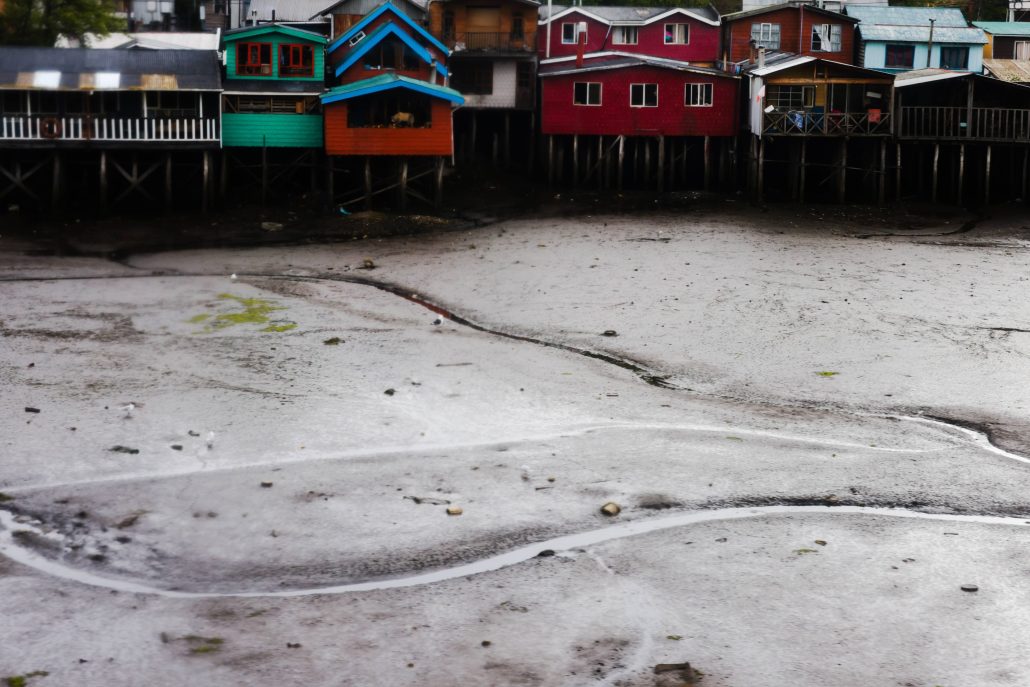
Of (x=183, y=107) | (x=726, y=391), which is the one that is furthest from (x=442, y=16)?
(x=726, y=391)

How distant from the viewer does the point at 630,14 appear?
169ft

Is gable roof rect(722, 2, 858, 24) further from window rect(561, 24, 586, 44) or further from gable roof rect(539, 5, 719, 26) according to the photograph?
window rect(561, 24, 586, 44)

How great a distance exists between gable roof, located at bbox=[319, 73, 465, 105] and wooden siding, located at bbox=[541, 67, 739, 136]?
6.15 meters

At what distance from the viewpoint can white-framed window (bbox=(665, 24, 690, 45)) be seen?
166 ft

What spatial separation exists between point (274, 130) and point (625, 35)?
17.7m

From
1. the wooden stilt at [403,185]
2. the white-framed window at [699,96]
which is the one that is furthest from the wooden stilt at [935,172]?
the wooden stilt at [403,185]

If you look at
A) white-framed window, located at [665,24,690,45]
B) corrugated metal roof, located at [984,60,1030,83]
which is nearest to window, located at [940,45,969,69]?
corrugated metal roof, located at [984,60,1030,83]

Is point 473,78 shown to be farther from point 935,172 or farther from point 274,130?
point 935,172

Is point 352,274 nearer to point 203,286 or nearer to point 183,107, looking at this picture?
point 203,286

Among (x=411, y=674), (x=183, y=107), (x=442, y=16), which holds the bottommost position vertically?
(x=411, y=674)

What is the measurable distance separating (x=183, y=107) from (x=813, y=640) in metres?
30.5

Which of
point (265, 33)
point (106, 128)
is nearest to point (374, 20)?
point (265, 33)

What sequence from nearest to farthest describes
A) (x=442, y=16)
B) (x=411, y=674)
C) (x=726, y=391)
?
1. (x=411, y=674)
2. (x=726, y=391)
3. (x=442, y=16)

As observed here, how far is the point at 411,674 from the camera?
9.86 meters
